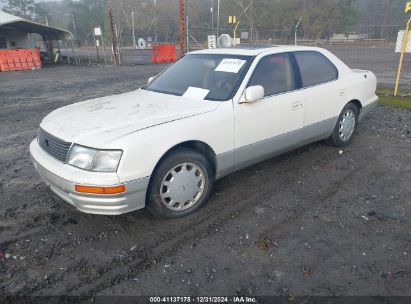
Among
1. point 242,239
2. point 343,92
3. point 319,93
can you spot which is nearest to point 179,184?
point 242,239

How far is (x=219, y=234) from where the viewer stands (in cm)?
311

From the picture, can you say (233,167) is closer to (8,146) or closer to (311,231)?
(311,231)

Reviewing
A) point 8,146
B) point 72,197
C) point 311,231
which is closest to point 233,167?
point 311,231

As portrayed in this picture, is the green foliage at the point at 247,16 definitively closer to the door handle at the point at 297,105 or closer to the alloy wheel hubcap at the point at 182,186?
the door handle at the point at 297,105

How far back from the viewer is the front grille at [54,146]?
2925mm

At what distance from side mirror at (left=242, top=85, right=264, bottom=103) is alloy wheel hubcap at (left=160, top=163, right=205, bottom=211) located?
0.93 metres

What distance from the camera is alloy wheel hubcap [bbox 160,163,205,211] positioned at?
3.18 m

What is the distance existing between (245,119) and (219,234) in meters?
1.30

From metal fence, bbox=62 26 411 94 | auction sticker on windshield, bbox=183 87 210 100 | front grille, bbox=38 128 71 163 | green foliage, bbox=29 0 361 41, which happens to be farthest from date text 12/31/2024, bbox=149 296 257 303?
green foliage, bbox=29 0 361 41

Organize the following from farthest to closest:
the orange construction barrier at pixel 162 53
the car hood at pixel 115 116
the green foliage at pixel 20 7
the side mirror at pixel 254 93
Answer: the green foliage at pixel 20 7 < the orange construction barrier at pixel 162 53 < the side mirror at pixel 254 93 < the car hood at pixel 115 116

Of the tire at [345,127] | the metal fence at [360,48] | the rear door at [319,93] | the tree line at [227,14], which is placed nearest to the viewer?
the rear door at [319,93]

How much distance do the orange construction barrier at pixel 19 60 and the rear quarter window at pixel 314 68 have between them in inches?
847

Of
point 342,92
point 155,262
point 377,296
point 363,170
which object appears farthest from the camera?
Result: point 342,92

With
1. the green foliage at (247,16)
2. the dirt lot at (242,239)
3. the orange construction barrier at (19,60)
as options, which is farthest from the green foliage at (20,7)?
the dirt lot at (242,239)
